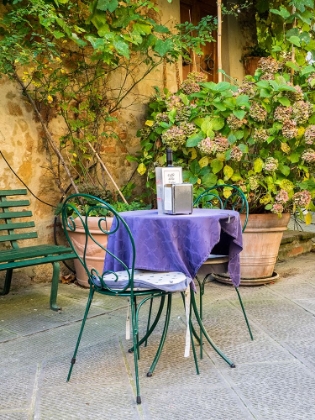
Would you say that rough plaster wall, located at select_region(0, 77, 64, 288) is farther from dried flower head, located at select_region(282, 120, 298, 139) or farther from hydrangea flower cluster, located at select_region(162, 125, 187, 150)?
dried flower head, located at select_region(282, 120, 298, 139)

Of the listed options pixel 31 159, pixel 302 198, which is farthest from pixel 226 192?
pixel 31 159

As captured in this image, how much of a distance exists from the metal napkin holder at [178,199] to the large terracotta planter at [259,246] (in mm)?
1769

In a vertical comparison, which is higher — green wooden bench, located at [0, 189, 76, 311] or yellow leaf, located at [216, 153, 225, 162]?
yellow leaf, located at [216, 153, 225, 162]

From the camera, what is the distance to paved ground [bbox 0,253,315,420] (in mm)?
1982

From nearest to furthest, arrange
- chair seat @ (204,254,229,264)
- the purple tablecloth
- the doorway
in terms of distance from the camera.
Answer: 1. the purple tablecloth
2. chair seat @ (204,254,229,264)
3. the doorway

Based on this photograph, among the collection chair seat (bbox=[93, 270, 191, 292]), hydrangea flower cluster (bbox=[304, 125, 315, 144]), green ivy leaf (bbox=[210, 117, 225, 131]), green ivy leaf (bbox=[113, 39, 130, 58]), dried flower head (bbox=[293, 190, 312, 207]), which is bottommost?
chair seat (bbox=[93, 270, 191, 292])

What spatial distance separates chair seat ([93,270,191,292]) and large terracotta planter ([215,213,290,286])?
1.90 meters

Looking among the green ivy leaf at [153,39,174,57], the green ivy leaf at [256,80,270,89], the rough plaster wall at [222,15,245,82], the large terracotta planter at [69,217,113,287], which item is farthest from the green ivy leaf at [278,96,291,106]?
the rough plaster wall at [222,15,245,82]

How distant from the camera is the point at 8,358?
2.60 meters

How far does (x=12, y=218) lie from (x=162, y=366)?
7.11 feet

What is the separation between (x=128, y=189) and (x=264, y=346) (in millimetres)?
2574

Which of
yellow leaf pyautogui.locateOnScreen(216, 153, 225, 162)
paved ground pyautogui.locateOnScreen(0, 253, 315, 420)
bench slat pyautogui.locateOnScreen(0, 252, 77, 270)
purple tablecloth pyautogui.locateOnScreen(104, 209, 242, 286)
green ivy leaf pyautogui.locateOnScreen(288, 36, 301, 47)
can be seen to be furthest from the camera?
green ivy leaf pyautogui.locateOnScreen(288, 36, 301, 47)

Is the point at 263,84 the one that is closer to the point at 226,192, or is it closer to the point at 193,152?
the point at 193,152

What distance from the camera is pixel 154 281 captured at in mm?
2184
